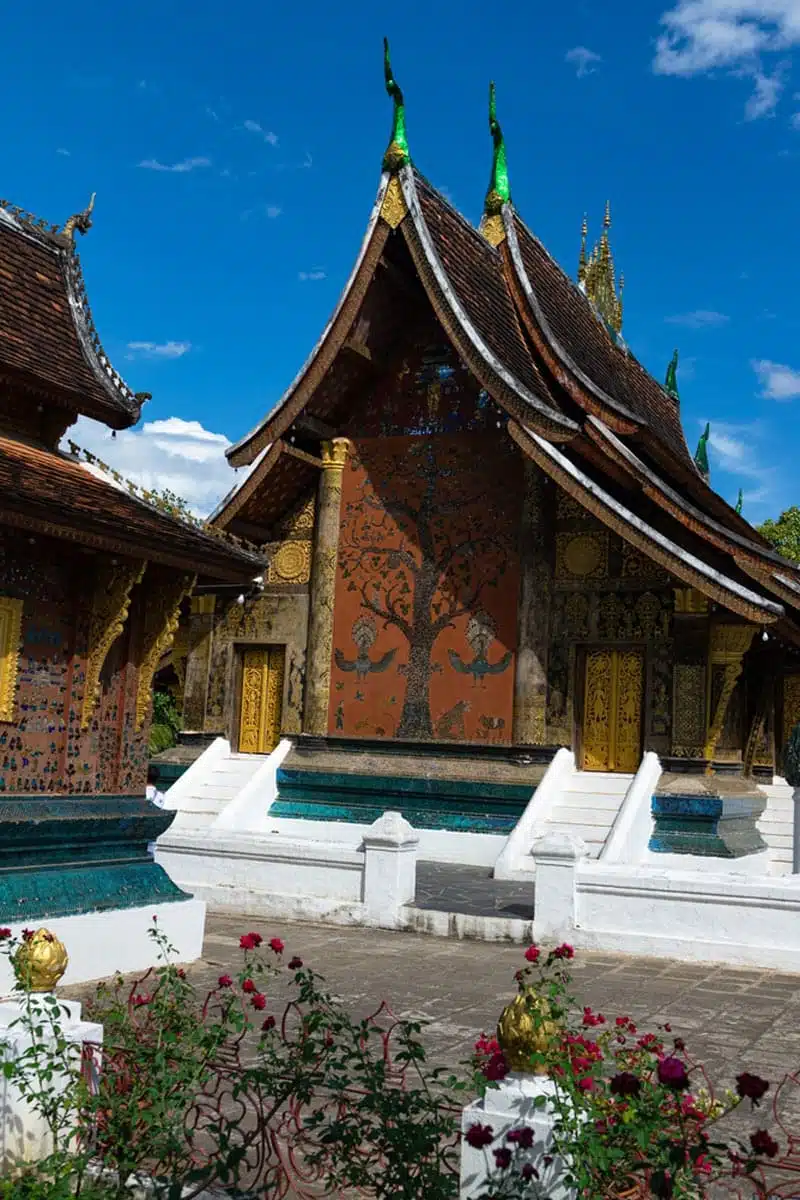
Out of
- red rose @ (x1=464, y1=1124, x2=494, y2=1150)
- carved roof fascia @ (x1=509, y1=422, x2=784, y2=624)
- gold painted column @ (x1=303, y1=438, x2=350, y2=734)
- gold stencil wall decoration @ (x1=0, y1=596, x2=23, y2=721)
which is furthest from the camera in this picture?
gold painted column @ (x1=303, y1=438, x2=350, y2=734)

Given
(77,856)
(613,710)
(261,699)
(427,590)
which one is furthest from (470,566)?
(77,856)

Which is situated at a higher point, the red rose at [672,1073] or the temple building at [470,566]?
the temple building at [470,566]

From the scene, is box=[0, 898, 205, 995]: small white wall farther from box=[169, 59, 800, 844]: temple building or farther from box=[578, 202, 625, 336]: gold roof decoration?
box=[578, 202, 625, 336]: gold roof decoration

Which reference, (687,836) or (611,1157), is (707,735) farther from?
(611,1157)

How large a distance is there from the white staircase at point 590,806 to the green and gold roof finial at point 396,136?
25.1 feet

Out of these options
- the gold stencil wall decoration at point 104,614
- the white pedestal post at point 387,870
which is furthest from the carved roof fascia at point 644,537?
the gold stencil wall decoration at point 104,614

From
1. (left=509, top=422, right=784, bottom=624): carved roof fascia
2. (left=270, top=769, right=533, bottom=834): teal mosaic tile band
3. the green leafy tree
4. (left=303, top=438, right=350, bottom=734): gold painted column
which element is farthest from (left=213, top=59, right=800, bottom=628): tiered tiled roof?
the green leafy tree

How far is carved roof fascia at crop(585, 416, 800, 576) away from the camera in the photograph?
Answer: 12.1m

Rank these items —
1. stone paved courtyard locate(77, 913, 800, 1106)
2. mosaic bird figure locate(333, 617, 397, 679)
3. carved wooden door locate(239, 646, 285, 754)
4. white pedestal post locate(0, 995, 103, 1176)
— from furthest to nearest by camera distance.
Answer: carved wooden door locate(239, 646, 285, 754) → mosaic bird figure locate(333, 617, 397, 679) → stone paved courtyard locate(77, 913, 800, 1106) → white pedestal post locate(0, 995, 103, 1176)

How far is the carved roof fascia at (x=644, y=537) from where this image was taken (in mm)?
11688

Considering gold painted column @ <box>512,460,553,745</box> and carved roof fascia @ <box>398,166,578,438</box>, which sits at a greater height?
carved roof fascia @ <box>398,166,578,438</box>

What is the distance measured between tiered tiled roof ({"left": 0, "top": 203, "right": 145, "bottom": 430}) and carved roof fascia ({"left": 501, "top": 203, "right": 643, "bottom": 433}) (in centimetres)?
612

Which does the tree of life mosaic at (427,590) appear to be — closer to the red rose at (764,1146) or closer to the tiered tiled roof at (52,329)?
the tiered tiled roof at (52,329)

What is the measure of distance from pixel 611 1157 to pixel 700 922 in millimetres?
5932
